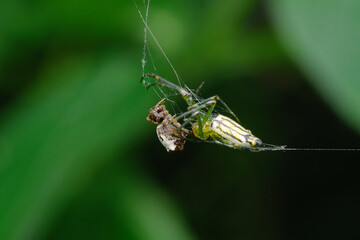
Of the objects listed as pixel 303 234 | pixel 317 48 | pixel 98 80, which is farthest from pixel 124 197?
pixel 317 48

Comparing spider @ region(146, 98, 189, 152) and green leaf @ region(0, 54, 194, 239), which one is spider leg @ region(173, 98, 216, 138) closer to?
spider @ region(146, 98, 189, 152)

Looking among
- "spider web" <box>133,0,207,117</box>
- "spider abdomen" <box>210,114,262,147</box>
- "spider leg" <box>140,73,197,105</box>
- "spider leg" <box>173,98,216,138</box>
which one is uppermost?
"spider web" <box>133,0,207,117</box>

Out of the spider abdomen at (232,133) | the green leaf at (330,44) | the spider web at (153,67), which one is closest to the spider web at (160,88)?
the spider web at (153,67)

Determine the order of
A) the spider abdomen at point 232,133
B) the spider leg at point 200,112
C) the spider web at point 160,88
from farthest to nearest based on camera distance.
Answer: the spider web at point 160,88 < the spider leg at point 200,112 < the spider abdomen at point 232,133

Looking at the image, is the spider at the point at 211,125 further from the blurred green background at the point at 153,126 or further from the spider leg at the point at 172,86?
the blurred green background at the point at 153,126

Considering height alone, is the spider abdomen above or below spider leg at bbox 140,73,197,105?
below

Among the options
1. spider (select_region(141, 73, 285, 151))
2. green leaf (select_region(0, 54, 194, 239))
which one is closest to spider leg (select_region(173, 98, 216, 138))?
spider (select_region(141, 73, 285, 151))
